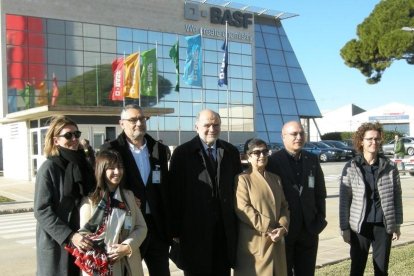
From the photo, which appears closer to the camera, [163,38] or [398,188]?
[398,188]

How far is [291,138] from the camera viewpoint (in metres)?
5.50

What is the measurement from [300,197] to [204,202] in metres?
1.00

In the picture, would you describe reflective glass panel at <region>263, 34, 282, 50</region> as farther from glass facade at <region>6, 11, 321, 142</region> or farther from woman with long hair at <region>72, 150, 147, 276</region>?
woman with long hair at <region>72, 150, 147, 276</region>

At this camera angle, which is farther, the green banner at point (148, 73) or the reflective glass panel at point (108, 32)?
the reflective glass panel at point (108, 32)

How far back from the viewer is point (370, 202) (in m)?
5.57

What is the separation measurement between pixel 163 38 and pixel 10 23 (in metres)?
A: 13.3

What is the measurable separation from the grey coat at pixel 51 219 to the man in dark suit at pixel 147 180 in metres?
0.62

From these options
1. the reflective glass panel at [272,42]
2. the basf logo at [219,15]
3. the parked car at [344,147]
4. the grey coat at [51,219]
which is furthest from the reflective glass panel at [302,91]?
the grey coat at [51,219]

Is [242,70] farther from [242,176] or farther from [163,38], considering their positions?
[242,176]

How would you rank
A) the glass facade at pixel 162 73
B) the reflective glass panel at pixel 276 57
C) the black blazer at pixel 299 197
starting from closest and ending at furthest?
1. the black blazer at pixel 299 197
2. the glass facade at pixel 162 73
3. the reflective glass panel at pixel 276 57

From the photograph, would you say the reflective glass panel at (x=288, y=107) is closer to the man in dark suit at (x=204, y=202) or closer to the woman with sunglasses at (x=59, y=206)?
the man in dark suit at (x=204, y=202)

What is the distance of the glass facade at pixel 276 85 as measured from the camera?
5906cm

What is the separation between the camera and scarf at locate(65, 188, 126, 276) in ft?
14.5

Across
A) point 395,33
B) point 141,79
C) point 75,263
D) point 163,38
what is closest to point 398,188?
point 75,263
